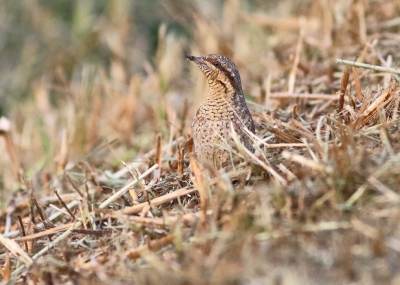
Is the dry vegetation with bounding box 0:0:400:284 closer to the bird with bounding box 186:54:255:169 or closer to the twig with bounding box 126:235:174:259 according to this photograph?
the twig with bounding box 126:235:174:259

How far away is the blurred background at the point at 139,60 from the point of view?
480 cm

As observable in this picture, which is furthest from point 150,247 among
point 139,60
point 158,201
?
point 139,60

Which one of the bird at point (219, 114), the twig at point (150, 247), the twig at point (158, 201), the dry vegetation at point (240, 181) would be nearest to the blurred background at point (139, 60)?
the dry vegetation at point (240, 181)

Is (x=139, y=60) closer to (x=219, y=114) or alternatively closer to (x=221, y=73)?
(x=221, y=73)

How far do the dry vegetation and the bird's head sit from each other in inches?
15.6

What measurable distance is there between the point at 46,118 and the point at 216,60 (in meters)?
3.43

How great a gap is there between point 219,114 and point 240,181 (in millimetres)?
692

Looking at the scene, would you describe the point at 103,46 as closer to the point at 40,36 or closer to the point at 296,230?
the point at 40,36

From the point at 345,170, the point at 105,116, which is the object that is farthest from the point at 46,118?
the point at 345,170

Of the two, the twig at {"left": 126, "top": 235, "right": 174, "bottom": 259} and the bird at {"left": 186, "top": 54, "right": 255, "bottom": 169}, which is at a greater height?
the bird at {"left": 186, "top": 54, "right": 255, "bottom": 169}

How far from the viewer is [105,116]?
18.7ft

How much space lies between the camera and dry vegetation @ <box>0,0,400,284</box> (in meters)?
2.09

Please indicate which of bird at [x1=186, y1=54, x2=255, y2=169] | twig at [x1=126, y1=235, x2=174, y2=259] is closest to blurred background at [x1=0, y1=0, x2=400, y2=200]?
bird at [x1=186, y1=54, x2=255, y2=169]

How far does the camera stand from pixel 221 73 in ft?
11.1
